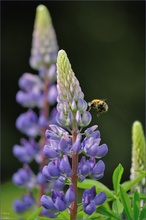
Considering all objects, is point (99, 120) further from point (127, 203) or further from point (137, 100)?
point (127, 203)

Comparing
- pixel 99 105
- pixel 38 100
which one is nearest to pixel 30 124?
pixel 38 100

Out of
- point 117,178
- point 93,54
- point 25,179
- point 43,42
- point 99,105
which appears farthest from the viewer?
point 93,54

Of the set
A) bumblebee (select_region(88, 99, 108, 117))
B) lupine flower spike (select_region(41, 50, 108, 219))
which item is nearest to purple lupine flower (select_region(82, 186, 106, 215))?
lupine flower spike (select_region(41, 50, 108, 219))

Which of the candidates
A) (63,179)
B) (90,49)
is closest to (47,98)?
(63,179)

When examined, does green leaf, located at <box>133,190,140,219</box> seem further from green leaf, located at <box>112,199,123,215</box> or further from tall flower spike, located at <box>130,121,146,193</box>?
tall flower spike, located at <box>130,121,146,193</box>

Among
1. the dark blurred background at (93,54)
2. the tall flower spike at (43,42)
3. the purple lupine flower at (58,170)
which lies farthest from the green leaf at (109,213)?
the dark blurred background at (93,54)

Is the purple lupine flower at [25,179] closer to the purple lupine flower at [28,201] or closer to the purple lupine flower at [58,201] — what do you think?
the purple lupine flower at [28,201]

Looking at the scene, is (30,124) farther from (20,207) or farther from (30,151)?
(20,207)
